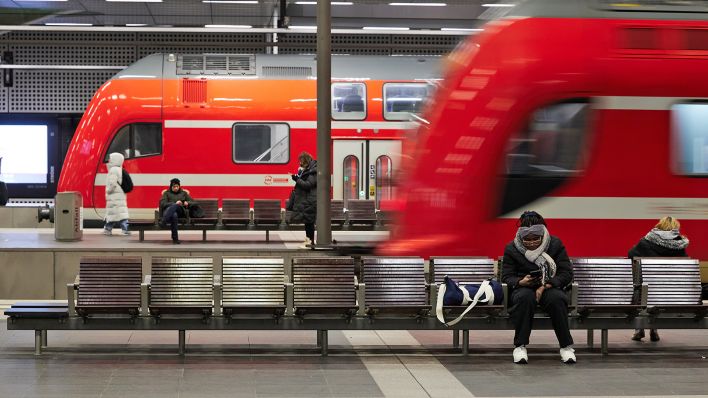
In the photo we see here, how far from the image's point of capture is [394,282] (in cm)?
908

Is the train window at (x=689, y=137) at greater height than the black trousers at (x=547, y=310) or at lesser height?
greater

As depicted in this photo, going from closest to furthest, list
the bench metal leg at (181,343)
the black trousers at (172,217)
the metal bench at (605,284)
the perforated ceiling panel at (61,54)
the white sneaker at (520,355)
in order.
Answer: the white sneaker at (520,355) < the bench metal leg at (181,343) < the metal bench at (605,284) < the black trousers at (172,217) < the perforated ceiling panel at (61,54)

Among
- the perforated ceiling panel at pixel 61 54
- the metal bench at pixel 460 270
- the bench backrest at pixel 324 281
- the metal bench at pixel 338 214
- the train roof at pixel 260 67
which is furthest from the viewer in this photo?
the perforated ceiling panel at pixel 61 54

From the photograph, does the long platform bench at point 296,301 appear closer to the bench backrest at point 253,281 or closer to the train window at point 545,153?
the bench backrest at point 253,281

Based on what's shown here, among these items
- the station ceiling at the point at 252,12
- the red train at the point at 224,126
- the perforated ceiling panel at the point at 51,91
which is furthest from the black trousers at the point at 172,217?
the perforated ceiling panel at the point at 51,91

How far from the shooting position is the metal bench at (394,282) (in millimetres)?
9047

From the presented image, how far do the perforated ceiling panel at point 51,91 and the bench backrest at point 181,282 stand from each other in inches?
910

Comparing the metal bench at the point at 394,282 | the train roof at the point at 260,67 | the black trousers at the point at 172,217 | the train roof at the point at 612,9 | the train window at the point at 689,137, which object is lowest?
the metal bench at the point at 394,282

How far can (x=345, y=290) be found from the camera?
902cm

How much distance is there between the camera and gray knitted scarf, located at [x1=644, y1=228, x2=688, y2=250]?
33.6 ft

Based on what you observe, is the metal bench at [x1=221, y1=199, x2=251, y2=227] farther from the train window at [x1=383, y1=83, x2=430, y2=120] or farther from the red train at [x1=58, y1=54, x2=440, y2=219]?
the train window at [x1=383, y1=83, x2=430, y2=120]

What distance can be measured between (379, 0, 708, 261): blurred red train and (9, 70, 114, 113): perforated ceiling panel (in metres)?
21.7

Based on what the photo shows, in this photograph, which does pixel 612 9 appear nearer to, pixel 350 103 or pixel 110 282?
pixel 110 282

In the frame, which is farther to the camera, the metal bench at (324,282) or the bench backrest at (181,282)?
the metal bench at (324,282)
